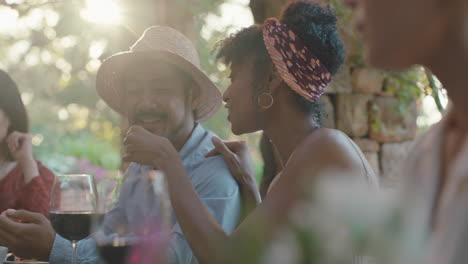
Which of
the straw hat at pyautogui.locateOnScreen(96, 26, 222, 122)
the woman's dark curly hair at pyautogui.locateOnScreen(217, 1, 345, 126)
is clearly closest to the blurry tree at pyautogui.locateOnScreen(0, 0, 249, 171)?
the straw hat at pyautogui.locateOnScreen(96, 26, 222, 122)

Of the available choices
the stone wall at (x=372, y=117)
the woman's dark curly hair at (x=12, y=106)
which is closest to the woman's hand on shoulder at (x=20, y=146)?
the woman's dark curly hair at (x=12, y=106)

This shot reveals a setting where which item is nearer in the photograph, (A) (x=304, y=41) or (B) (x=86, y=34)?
(A) (x=304, y=41)

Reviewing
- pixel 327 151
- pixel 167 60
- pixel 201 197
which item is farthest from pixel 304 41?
pixel 167 60

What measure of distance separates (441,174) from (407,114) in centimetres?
427

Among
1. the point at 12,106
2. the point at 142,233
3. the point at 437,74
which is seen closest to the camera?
the point at 437,74

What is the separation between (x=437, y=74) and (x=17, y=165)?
305cm

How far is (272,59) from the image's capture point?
233cm

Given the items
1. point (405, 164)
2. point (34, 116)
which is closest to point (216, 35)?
point (405, 164)

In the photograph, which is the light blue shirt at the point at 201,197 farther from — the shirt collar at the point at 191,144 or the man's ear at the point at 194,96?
the man's ear at the point at 194,96

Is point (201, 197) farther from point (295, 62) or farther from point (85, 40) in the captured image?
point (85, 40)

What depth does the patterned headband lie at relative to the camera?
89.7 inches

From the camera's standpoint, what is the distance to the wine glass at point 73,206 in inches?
75.7

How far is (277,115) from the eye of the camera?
2361 millimetres

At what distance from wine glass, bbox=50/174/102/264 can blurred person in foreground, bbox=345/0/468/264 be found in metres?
1.23
